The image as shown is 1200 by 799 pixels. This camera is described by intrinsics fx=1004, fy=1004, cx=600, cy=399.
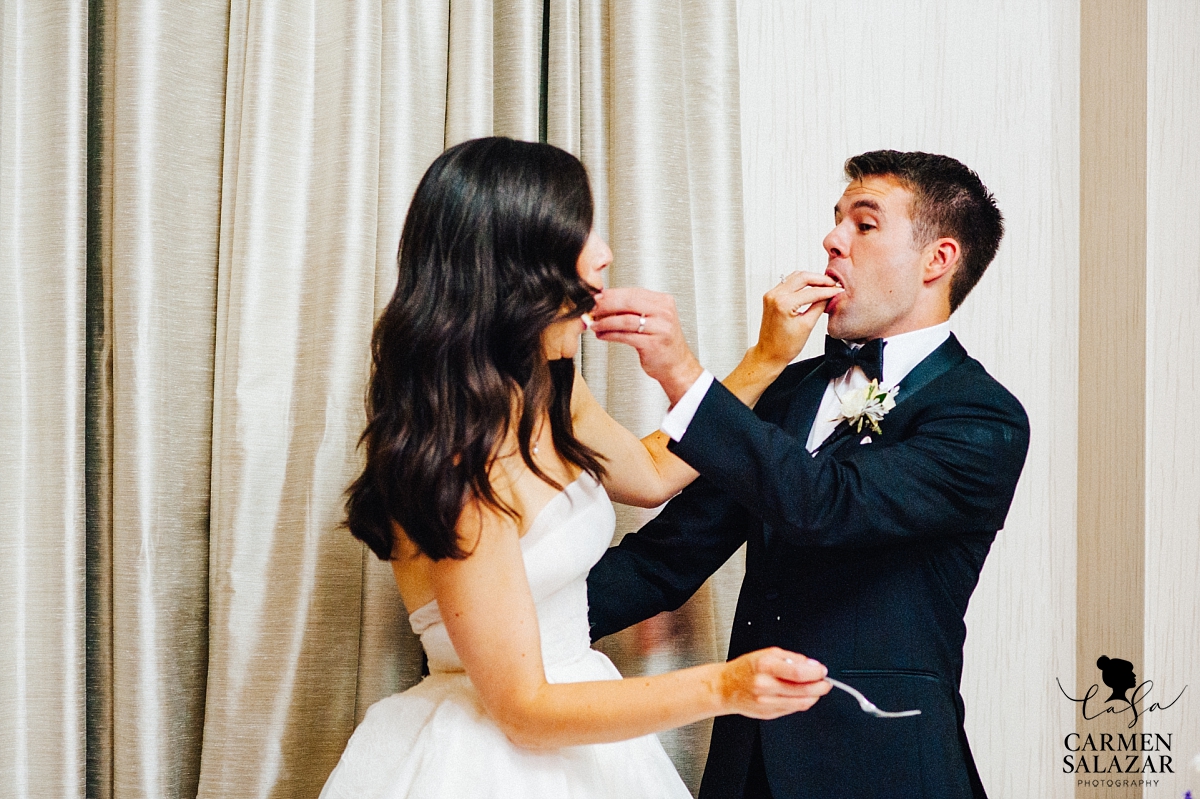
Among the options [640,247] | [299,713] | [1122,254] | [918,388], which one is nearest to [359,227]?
[640,247]

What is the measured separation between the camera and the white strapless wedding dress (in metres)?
1.33

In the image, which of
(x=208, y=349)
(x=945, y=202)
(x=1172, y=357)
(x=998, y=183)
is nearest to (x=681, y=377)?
(x=945, y=202)

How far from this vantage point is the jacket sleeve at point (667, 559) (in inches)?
67.1

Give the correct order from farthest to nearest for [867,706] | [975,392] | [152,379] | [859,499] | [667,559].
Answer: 1. [667,559]
2. [152,379]
3. [975,392]
4. [859,499]
5. [867,706]

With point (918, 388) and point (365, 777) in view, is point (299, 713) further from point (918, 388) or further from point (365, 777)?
point (918, 388)

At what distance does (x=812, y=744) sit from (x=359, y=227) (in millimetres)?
1106

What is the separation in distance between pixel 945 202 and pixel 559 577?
35.8 inches

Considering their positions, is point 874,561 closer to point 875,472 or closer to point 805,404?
point 875,472

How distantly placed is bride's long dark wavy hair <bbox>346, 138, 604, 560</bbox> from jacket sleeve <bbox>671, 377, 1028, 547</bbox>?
26cm

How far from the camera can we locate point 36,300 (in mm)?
1581

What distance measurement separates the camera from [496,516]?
4.28ft

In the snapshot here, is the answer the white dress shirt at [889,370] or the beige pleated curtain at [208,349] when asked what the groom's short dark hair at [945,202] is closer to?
the white dress shirt at [889,370]

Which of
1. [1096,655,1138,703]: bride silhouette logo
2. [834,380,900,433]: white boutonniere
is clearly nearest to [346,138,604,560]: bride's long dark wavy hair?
[834,380,900,433]: white boutonniere

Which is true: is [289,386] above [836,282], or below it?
below
